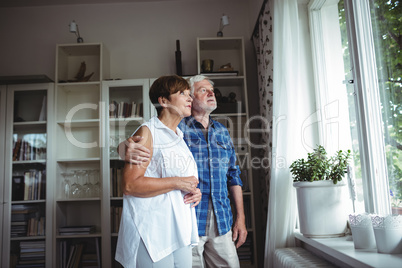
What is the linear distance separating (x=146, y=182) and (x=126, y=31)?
278 cm

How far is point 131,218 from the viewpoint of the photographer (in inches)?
51.3

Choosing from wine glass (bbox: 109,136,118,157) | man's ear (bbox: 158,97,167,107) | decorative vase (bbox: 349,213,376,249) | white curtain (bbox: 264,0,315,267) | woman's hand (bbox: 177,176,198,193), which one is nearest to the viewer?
woman's hand (bbox: 177,176,198,193)

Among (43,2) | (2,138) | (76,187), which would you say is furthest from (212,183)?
(43,2)

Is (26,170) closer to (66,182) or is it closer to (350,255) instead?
(66,182)

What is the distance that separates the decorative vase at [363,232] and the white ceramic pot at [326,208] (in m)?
0.30

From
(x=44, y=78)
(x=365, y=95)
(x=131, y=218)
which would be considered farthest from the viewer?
(x=44, y=78)

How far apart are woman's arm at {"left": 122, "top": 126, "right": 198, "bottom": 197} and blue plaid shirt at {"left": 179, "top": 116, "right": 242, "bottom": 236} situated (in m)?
0.44

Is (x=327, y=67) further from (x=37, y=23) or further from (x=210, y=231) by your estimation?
(x=37, y=23)

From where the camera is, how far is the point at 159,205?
4.38ft

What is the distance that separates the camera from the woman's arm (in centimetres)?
131

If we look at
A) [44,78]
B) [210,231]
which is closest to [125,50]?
[44,78]

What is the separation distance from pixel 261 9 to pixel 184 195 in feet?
6.89

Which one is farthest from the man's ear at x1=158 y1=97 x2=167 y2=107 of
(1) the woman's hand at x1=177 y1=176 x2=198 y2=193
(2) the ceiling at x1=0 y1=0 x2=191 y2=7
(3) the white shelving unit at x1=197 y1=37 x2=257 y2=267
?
(2) the ceiling at x1=0 y1=0 x2=191 y2=7

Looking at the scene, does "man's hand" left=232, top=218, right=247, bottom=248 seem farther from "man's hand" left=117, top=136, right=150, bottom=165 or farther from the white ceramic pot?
"man's hand" left=117, top=136, right=150, bottom=165
